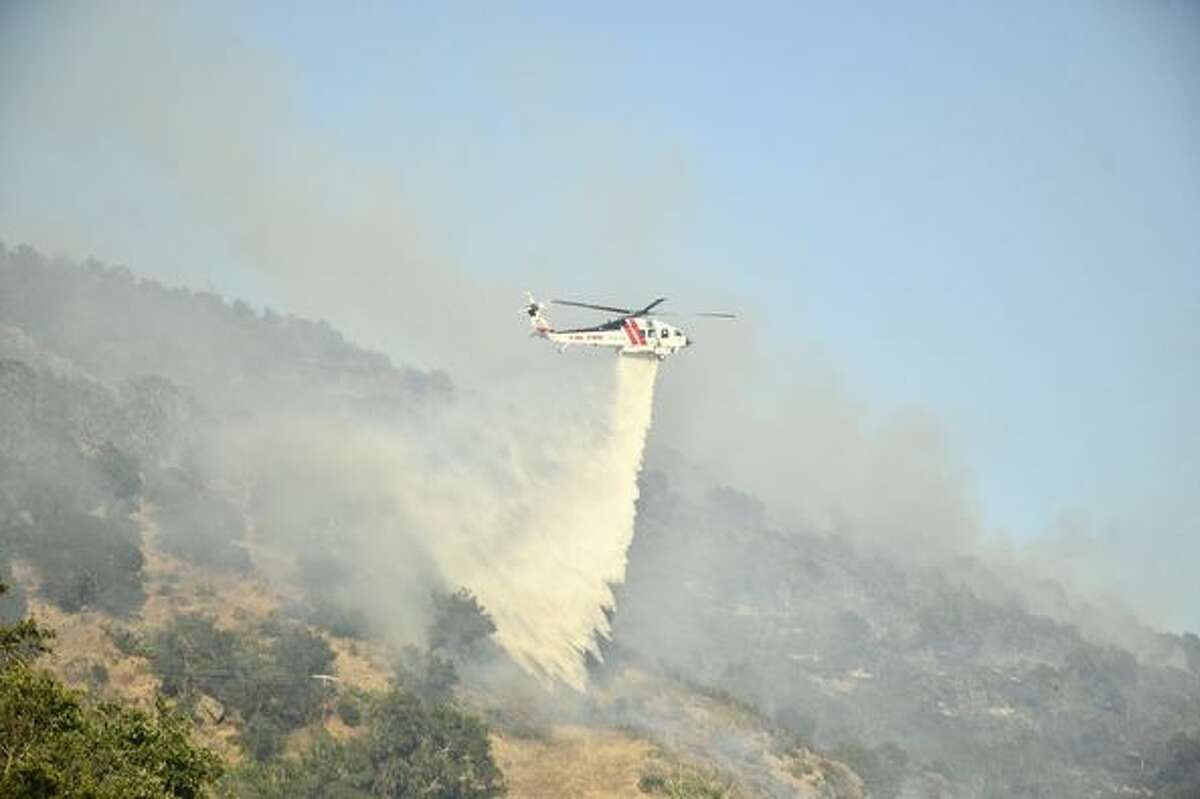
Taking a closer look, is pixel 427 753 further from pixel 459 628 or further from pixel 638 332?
pixel 638 332

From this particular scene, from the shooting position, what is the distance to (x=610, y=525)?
73375mm

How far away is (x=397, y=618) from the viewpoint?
242 ft

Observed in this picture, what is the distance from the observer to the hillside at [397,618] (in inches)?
2235

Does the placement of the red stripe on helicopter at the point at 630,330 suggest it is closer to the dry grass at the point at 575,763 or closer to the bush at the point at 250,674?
the dry grass at the point at 575,763

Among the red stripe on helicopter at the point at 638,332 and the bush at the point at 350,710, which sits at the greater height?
the red stripe on helicopter at the point at 638,332

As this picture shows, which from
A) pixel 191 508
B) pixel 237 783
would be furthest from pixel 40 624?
pixel 191 508

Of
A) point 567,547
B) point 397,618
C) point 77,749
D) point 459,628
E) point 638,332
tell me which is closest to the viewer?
point 77,749

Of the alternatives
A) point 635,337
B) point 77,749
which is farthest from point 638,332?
point 77,749

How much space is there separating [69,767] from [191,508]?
64246 millimetres

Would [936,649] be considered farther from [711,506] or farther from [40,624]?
[40,624]

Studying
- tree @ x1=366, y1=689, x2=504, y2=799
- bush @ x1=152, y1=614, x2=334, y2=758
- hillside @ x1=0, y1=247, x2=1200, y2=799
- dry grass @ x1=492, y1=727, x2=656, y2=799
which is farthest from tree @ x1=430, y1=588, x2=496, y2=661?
tree @ x1=366, y1=689, x2=504, y2=799

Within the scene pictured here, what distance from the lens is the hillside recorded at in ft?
186

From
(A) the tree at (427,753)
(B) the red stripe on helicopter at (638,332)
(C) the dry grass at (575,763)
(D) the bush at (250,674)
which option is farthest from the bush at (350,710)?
(B) the red stripe on helicopter at (638,332)

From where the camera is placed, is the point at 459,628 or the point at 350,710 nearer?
the point at 350,710
